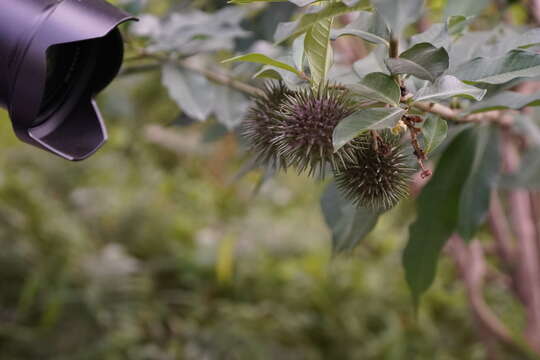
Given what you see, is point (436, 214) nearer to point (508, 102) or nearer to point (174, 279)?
point (508, 102)

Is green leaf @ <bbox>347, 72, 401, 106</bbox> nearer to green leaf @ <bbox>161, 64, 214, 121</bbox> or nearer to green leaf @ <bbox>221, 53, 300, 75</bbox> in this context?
green leaf @ <bbox>221, 53, 300, 75</bbox>

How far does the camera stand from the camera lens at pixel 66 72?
1.71ft

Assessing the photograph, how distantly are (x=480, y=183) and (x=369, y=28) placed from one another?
0.33 metres

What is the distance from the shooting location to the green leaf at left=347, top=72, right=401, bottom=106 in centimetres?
39

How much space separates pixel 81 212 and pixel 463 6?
1.83m

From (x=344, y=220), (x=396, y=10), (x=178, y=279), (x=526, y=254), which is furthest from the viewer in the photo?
(x=178, y=279)

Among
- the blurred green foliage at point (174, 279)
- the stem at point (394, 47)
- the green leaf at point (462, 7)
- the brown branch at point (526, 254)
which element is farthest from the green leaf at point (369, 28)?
the blurred green foliage at point (174, 279)

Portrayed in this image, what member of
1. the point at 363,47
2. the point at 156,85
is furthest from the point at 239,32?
the point at 156,85

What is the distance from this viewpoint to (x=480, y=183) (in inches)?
26.7

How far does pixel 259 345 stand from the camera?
1.68 m

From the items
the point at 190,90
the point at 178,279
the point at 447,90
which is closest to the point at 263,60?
the point at 447,90

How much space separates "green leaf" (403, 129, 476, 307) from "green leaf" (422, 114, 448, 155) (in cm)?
28

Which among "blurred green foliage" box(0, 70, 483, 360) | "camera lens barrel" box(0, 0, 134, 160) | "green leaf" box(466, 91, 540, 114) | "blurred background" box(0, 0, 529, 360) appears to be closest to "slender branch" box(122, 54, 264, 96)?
"camera lens barrel" box(0, 0, 134, 160)

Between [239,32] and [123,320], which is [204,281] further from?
[239,32]
